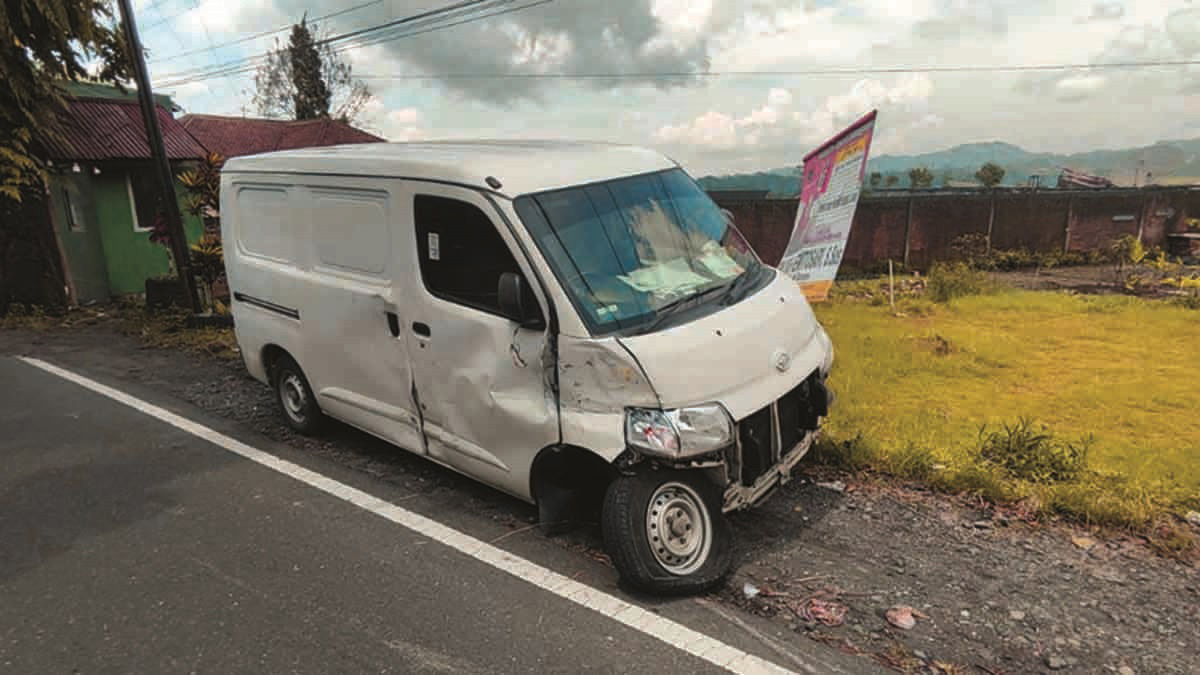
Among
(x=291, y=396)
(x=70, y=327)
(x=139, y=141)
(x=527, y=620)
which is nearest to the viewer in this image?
(x=527, y=620)

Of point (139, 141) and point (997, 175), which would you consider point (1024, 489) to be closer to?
point (139, 141)

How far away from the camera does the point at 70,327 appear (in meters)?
10.6

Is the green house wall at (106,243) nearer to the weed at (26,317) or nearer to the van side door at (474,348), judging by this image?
the weed at (26,317)

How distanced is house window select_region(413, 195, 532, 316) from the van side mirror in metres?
0.14

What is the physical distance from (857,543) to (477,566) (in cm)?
199

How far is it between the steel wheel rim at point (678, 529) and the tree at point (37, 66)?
457 inches

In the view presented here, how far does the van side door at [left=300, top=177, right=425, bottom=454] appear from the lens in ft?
13.9

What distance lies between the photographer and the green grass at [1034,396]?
423 cm

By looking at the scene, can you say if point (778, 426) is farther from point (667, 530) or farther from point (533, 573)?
point (533, 573)

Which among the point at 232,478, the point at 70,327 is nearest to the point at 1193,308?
the point at 232,478

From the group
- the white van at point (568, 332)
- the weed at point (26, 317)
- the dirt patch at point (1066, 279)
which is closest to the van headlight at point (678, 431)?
the white van at point (568, 332)

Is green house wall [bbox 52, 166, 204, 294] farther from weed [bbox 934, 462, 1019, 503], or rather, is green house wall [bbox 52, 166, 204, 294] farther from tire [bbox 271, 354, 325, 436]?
weed [bbox 934, 462, 1019, 503]

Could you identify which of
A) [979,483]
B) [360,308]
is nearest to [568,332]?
[360,308]

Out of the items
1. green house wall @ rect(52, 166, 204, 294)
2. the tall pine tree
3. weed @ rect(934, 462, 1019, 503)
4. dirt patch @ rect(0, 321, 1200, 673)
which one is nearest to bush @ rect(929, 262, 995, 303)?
weed @ rect(934, 462, 1019, 503)
